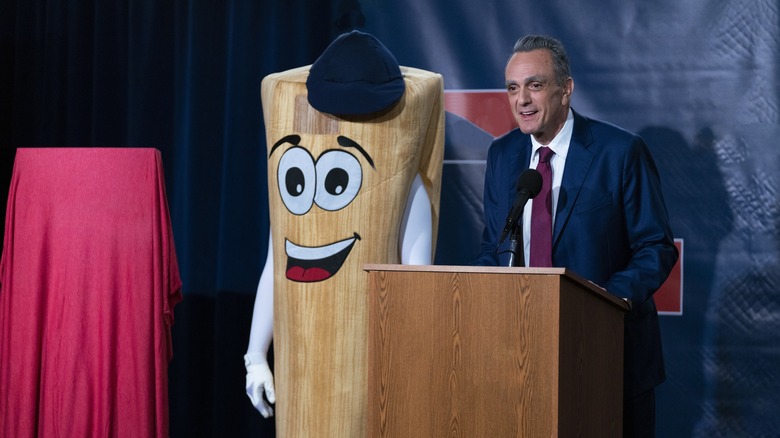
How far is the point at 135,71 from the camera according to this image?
154 inches

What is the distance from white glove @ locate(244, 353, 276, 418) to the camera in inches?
109

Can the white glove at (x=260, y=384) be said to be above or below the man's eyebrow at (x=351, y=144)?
below

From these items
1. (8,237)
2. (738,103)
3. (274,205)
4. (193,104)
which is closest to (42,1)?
(193,104)

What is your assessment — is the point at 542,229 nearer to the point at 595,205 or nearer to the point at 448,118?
the point at 595,205

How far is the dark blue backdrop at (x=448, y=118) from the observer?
3.49 m

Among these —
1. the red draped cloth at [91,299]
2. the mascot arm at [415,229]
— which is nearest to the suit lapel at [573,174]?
the mascot arm at [415,229]

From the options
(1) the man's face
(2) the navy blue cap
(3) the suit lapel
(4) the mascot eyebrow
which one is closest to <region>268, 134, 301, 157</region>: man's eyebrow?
(4) the mascot eyebrow

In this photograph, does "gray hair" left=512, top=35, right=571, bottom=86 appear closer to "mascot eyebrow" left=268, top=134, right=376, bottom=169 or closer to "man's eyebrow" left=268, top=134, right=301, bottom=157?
"mascot eyebrow" left=268, top=134, right=376, bottom=169

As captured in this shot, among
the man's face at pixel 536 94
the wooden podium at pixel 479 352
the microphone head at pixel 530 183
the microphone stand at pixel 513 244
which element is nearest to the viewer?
the wooden podium at pixel 479 352

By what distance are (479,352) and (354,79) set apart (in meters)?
1.05

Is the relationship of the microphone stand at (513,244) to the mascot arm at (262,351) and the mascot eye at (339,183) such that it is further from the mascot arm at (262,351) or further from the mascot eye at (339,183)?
the mascot arm at (262,351)

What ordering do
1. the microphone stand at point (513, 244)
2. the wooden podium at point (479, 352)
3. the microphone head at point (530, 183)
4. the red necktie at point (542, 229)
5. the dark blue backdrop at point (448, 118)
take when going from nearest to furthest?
the wooden podium at point (479, 352) → the microphone stand at point (513, 244) → the microphone head at point (530, 183) → the red necktie at point (542, 229) → the dark blue backdrop at point (448, 118)

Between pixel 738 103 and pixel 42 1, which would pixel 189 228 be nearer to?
pixel 42 1

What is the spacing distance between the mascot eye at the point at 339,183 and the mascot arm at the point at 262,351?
239mm
